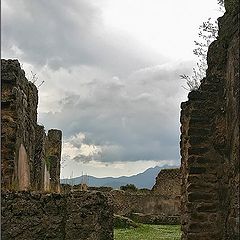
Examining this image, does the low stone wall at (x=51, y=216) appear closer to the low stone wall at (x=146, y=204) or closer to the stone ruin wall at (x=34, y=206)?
the stone ruin wall at (x=34, y=206)

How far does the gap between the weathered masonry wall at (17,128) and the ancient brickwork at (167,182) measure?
61.6 ft

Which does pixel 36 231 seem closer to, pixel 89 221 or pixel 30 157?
pixel 89 221

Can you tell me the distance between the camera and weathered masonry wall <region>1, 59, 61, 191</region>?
28.6 ft

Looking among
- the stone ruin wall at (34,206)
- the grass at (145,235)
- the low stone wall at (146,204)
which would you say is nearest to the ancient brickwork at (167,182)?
the low stone wall at (146,204)

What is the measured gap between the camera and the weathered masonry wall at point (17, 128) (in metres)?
8.72

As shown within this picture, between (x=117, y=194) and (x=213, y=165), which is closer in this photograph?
(x=213, y=165)

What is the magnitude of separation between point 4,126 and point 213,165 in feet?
11.3

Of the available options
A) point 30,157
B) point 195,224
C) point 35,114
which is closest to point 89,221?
point 195,224

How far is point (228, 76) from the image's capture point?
8.15 meters

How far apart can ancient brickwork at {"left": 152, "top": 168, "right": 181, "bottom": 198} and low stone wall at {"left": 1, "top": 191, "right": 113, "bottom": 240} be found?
22.6 m

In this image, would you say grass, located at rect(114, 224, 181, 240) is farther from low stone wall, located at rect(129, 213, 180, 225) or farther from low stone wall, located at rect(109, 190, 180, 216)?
low stone wall, located at rect(109, 190, 180, 216)

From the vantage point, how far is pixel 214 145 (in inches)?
323

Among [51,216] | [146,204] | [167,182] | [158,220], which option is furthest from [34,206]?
[167,182]

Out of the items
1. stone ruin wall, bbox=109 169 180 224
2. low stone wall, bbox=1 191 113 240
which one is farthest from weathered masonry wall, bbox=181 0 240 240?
stone ruin wall, bbox=109 169 180 224
